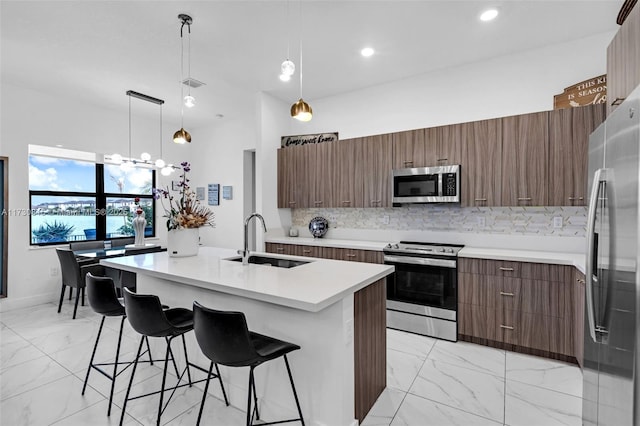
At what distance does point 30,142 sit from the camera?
4.39 m

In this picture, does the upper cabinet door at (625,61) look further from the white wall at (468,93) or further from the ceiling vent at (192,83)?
the ceiling vent at (192,83)

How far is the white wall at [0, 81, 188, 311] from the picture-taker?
167 inches

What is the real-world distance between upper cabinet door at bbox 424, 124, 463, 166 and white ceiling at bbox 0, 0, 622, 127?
2.66 feet

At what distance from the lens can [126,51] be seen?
3.34 metres

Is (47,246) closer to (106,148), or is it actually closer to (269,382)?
(106,148)

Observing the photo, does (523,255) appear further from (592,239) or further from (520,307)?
(592,239)

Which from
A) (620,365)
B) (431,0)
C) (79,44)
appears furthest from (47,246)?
→ (620,365)

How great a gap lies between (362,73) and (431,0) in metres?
1.41

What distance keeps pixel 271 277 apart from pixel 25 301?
450 centimetres

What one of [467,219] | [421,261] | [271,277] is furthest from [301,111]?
[467,219]

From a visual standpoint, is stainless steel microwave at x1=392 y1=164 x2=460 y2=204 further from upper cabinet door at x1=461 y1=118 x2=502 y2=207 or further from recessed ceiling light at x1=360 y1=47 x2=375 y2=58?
recessed ceiling light at x1=360 y1=47 x2=375 y2=58

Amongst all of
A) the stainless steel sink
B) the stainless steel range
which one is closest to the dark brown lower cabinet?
the stainless steel range

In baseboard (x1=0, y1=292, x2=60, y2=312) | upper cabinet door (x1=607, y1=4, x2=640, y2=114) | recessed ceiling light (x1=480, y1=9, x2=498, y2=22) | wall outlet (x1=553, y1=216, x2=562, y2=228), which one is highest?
recessed ceiling light (x1=480, y1=9, x2=498, y2=22)

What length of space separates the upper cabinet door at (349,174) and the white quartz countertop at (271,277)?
5.95 feet
